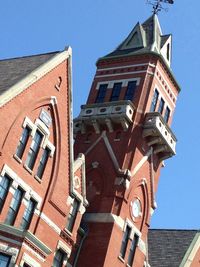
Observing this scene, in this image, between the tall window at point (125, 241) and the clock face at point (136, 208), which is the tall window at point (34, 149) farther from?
the clock face at point (136, 208)

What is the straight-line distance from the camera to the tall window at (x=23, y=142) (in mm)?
33969

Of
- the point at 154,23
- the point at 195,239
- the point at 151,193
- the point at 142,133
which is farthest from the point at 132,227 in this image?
the point at 154,23

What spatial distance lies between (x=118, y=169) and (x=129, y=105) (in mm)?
5204

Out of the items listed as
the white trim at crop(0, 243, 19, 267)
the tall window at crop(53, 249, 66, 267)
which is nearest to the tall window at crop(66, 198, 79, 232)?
the tall window at crop(53, 249, 66, 267)

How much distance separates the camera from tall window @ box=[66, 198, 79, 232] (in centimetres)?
3900

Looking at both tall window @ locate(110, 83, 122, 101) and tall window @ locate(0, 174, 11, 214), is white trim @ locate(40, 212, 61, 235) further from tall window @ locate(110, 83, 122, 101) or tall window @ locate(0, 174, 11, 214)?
tall window @ locate(110, 83, 122, 101)

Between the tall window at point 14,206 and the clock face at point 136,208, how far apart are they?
13.3 metres

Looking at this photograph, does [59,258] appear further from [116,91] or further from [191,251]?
[191,251]

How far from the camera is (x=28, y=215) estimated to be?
3434cm

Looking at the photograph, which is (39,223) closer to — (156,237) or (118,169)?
(118,169)

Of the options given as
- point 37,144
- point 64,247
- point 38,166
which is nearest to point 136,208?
point 64,247

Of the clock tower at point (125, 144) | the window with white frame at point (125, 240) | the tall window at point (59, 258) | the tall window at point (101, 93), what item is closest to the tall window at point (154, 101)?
the clock tower at point (125, 144)

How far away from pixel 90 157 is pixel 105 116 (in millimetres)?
3431

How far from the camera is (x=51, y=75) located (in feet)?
122
